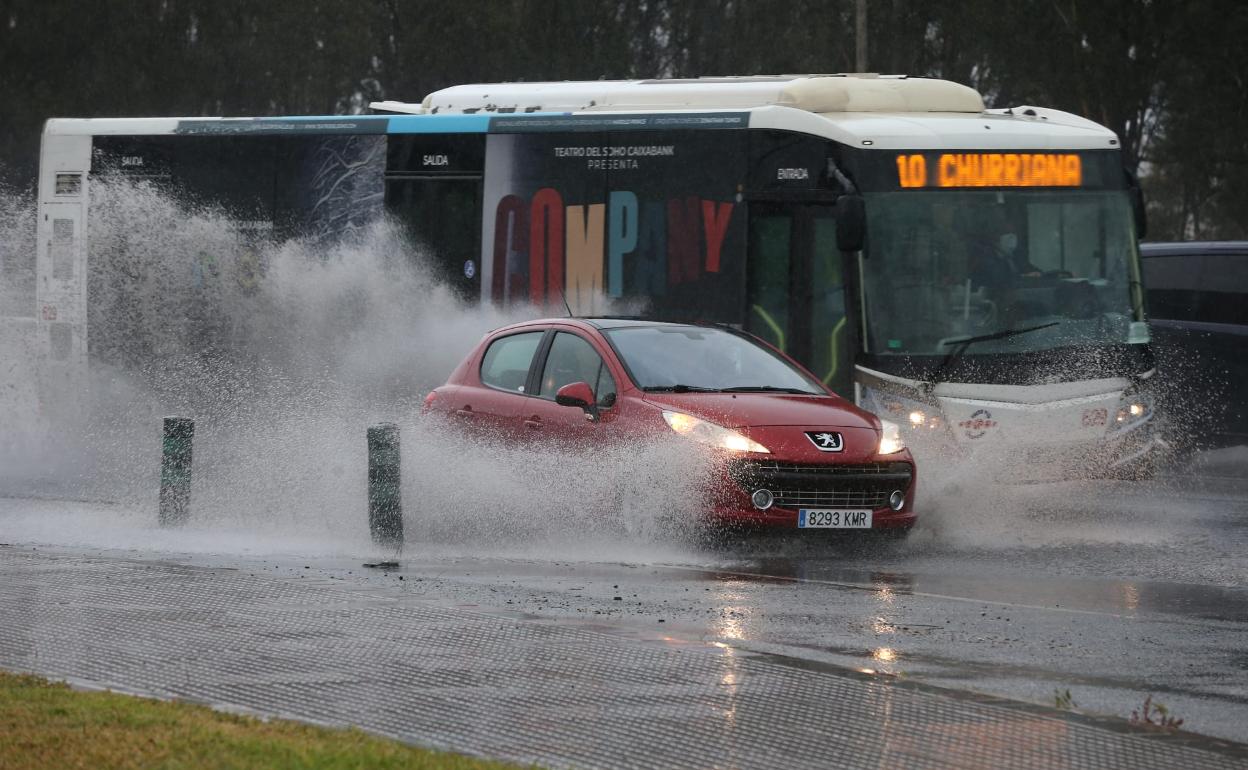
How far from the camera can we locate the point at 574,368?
14.2m

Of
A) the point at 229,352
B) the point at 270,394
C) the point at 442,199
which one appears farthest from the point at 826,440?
the point at 229,352

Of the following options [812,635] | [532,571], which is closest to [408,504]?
[532,571]

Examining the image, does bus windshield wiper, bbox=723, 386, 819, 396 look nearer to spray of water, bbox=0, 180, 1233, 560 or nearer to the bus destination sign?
spray of water, bbox=0, 180, 1233, 560

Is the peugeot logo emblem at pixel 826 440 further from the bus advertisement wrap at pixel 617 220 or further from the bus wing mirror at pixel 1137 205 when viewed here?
the bus wing mirror at pixel 1137 205

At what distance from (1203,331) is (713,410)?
27.8 feet

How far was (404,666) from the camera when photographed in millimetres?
8117

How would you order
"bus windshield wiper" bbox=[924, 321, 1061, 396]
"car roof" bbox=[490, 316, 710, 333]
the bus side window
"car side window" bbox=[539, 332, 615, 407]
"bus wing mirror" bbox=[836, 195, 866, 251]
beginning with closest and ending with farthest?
"car side window" bbox=[539, 332, 615, 407]
"car roof" bbox=[490, 316, 710, 333]
"bus windshield wiper" bbox=[924, 321, 1061, 396]
"bus wing mirror" bbox=[836, 195, 866, 251]
the bus side window

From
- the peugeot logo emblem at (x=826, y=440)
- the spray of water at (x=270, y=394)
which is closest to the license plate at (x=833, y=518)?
the peugeot logo emblem at (x=826, y=440)

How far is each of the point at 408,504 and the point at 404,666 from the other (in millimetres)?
6207

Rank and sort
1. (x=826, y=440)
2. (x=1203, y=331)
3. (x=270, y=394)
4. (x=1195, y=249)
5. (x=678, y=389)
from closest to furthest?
1. (x=826, y=440)
2. (x=678, y=389)
3. (x=1203, y=331)
4. (x=1195, y=249)
5. (x=270, y=394)

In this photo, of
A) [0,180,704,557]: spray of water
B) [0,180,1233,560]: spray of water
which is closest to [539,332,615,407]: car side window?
[0,180,1233,560]: spray of water

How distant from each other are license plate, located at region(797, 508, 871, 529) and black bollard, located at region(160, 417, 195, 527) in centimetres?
441

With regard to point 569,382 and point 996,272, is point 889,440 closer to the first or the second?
point 569,382

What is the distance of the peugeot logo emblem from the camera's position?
42.6 ft
